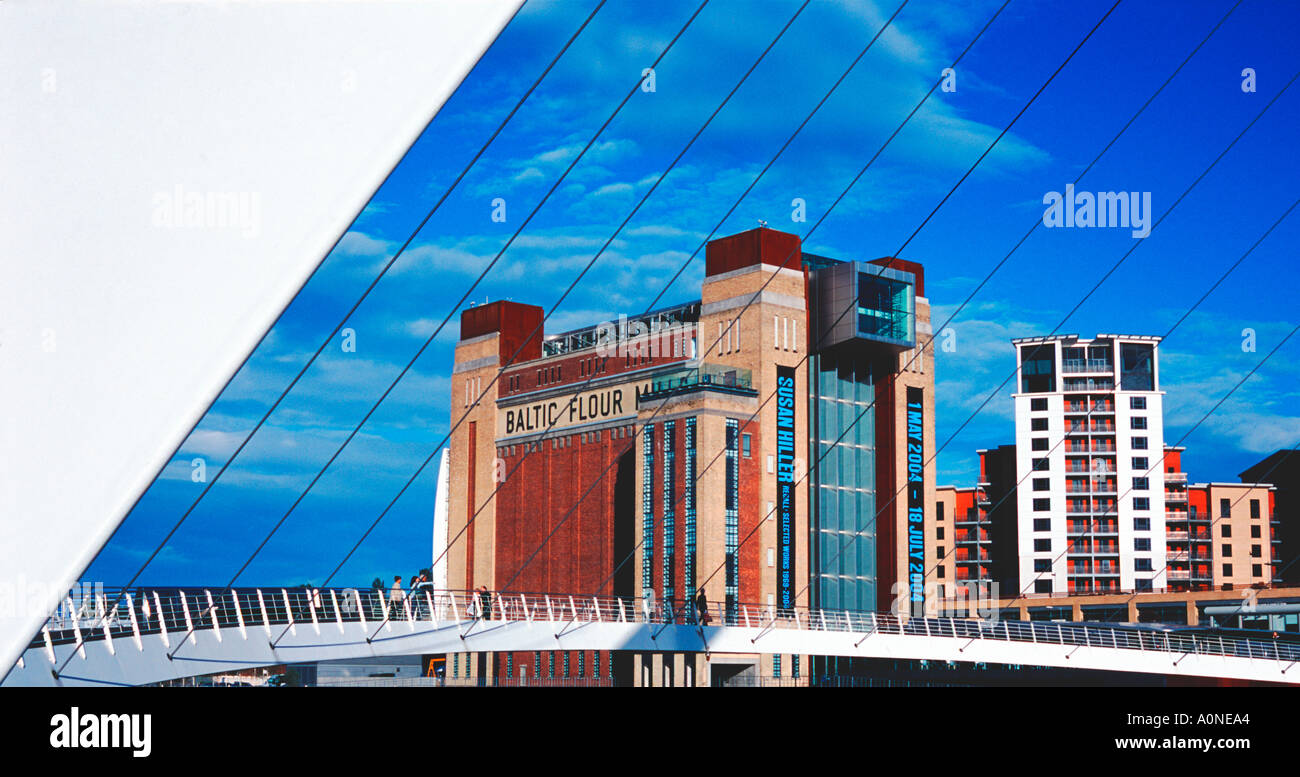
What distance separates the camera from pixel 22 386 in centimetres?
424

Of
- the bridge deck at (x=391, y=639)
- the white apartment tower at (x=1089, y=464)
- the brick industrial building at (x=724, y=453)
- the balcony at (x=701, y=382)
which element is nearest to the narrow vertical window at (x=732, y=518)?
the brick industrial building at (x=724, y=453)

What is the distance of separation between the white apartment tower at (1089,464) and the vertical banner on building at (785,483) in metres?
19.5

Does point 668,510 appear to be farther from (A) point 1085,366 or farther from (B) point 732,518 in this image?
(A) point 1085,366

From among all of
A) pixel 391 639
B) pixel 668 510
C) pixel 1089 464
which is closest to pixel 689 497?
pixel 668 510

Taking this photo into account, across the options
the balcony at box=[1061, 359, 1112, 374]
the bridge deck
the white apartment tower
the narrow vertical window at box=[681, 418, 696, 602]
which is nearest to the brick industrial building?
the narrow vertical window at box=[681, 418, 696, 602]

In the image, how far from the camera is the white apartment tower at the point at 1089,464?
224 ft

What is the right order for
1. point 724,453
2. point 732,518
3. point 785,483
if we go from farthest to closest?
Answer: 1. point 785,483
2. point 724,453
3. point 732,518

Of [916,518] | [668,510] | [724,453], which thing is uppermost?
[724,453]

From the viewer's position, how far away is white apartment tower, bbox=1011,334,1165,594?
6838 centimetres

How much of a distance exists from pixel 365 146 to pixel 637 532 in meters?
47.5

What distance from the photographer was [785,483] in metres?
55.3

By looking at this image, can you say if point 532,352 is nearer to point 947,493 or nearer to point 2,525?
point 947,493

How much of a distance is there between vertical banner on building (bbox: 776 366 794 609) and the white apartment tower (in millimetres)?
19540

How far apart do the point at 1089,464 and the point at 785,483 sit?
2472cm
